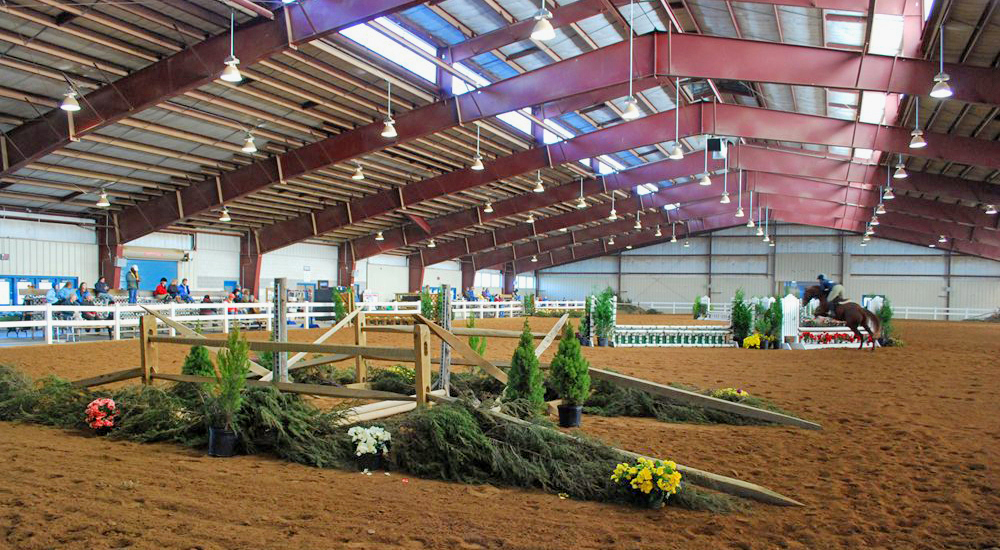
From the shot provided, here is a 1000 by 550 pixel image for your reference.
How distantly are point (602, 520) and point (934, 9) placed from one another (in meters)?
10.8

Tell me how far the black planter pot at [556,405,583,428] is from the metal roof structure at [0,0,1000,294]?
7249mm

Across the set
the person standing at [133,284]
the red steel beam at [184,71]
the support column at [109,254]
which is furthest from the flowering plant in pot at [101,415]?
the support column at [109,254]

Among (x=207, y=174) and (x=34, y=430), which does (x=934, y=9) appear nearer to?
(x=34, y=430)

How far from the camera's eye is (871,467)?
512 centimetres

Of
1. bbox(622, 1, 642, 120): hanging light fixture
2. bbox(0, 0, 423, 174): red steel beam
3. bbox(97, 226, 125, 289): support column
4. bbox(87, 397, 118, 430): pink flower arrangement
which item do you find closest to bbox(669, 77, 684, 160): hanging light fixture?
Answer: bbox(622, 1, 642, 120): hanging light fixture

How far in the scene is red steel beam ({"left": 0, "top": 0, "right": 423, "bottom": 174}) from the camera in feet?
35.7

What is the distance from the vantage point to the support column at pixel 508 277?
4869 centimetres

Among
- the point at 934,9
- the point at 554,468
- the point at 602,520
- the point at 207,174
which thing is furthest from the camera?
the point at 207,174

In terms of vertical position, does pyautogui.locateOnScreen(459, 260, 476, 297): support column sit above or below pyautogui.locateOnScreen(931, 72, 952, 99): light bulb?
below

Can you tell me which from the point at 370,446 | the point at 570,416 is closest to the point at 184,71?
the point at 570,416

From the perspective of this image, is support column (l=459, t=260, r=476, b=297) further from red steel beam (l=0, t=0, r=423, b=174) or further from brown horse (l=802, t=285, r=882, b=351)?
red steel beam (l=0, t=0, r=423, b=174)

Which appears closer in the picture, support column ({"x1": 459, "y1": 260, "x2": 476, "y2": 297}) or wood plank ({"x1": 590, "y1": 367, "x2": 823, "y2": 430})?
wood plank ({"x1": 590, "y1": 367, "x2": 823, "y2": 430})

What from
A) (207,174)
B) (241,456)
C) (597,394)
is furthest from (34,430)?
(207,174)

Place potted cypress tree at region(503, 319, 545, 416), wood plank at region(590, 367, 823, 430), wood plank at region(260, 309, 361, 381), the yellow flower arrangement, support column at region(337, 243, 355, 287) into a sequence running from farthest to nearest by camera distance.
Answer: support column at region(337, 243, 355, 287), wood plank at region(260, 309, 361, 381), wood plank at region(590, 367, 823, 430), potted cypress tree at region(503, 319, 545, 416), the yellow flower arrangement
